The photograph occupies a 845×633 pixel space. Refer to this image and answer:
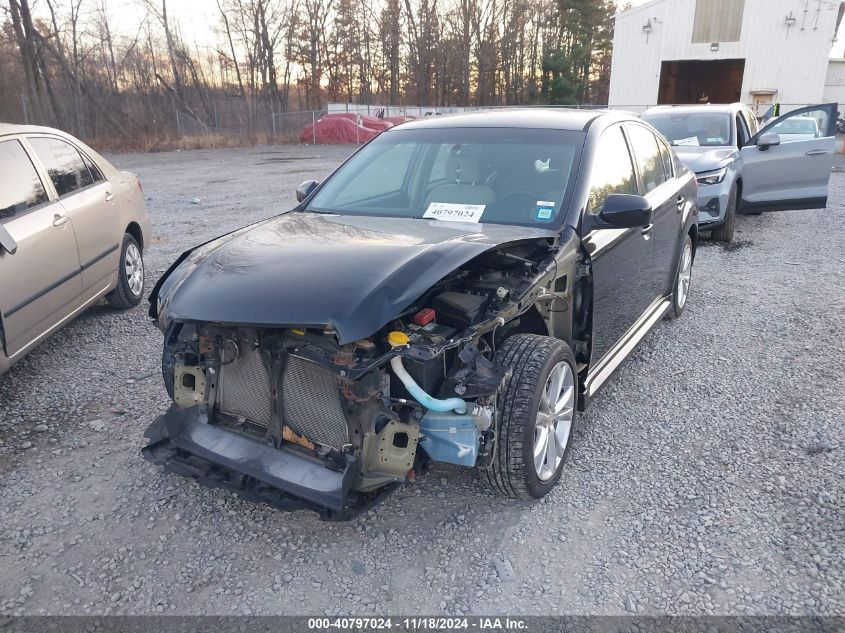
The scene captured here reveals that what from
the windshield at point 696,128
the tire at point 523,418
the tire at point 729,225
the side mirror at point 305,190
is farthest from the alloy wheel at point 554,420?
the windshield at point 696,128

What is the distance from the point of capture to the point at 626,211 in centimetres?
326

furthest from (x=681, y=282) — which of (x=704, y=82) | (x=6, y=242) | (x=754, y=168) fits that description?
(x=704, y=82)

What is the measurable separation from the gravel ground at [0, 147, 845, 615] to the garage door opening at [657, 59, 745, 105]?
30764mm

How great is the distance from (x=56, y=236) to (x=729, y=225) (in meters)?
→ 7.54

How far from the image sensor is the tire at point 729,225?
26.6 ft

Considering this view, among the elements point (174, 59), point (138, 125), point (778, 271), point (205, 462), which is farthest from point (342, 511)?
point (174, 59)

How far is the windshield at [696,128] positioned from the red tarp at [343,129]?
19.4 meters

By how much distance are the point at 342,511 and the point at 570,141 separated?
242 centimetres

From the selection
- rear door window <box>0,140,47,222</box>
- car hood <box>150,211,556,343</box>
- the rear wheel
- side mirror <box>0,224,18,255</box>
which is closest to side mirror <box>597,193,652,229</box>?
car hood <box>150,211,556,343</box>

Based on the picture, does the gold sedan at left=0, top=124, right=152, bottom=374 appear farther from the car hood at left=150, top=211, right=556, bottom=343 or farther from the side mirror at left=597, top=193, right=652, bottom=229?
the side mirror at left=597, top=193, right=652, bottom=229

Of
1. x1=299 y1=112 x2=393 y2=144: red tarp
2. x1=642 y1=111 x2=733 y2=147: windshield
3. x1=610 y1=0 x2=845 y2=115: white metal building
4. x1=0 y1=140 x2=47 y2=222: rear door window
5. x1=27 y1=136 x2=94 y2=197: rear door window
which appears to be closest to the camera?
x1=0 y1=140 x2=47 y2=222: rear door window

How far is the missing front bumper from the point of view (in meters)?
2.48

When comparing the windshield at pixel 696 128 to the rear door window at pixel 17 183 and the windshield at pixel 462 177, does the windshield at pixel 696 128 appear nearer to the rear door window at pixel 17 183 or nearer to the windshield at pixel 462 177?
the windshield at pixel 462 177

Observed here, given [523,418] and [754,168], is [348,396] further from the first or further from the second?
[754,168]
